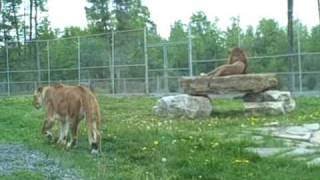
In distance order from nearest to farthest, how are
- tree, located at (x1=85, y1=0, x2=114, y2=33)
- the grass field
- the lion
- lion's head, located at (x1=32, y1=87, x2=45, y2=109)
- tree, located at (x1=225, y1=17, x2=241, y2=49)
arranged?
the grass field, lion's head, located at (x1=32, y1=87, x2=45, y2=109), the lion, tree, located at (x1=225, y1=17, x2=241, y2=49), tree, located at (x1=85, y1=0, x2=114, y2=33)

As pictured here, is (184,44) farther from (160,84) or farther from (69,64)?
(69,64)

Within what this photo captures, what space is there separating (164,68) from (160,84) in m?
0.84

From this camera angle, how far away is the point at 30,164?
9672mm

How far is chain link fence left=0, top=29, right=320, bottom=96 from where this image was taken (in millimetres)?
30020

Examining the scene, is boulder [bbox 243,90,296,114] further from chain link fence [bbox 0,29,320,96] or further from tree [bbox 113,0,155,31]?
tree [bbox 113,0,155,31]

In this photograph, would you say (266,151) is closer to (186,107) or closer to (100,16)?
(186,107)

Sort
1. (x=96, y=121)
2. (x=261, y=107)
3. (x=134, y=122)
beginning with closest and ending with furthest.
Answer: (x=96, y=121) → (x=134, y=122) → (x=261, y=107)

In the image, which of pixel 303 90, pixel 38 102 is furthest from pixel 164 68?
pixel 38 102

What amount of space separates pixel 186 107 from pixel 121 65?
17978 millimetres

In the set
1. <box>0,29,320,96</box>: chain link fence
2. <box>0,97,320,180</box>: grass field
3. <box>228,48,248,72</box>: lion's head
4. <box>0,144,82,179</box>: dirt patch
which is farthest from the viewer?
<box>0,29,320,96</box>: chain link fence

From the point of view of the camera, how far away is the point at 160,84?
33188 mm

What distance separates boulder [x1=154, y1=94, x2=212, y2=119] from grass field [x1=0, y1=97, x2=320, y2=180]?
0.96 m

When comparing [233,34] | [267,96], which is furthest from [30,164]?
[233,34]

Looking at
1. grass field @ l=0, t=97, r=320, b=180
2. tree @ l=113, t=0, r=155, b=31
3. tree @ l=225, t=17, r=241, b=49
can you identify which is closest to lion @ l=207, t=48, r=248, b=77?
grass field @ l=0, t=97, r=320, b=180
